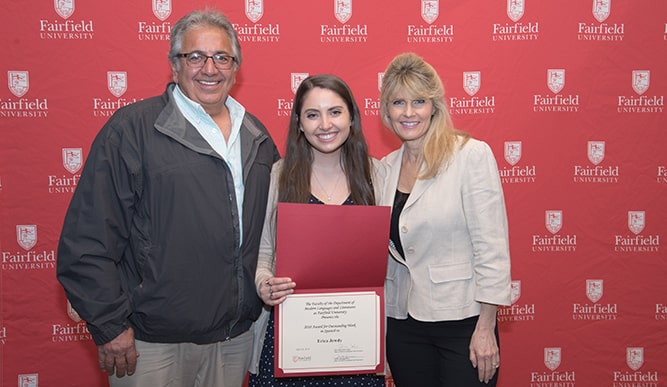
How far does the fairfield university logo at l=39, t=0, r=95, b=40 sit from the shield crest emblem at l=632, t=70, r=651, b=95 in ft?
11.0

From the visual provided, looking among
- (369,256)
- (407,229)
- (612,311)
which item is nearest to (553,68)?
(612,311)

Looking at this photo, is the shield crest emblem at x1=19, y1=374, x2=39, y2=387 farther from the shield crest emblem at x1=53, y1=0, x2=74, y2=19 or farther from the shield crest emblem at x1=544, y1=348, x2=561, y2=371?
the shield crest emblem at x1=544, y1=348, x2=561, y2=371

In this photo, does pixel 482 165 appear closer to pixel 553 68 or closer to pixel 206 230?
pixel 206 230

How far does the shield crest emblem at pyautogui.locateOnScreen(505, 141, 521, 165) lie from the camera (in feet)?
11.0

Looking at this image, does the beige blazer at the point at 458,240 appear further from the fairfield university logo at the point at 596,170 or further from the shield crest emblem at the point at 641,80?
the shield crest emblem at the point at 641,80

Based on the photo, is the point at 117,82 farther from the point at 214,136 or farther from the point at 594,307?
the point at 594,307

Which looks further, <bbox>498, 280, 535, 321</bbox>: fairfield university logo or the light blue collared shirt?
<bbox>498, 280, 535, 321</bbox>: fairfield university logo

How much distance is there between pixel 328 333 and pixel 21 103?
7.70 feet

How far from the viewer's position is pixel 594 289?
11.4ft

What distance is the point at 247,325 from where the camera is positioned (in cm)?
224

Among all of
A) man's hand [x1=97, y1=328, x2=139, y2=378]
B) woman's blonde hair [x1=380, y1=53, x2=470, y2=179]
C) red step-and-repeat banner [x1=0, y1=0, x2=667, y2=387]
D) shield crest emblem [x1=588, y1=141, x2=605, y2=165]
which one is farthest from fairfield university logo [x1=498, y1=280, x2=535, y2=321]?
man's hand [x1=97, y1=328, x2=139, y2=378]

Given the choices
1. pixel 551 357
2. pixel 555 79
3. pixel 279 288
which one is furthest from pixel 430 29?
pixel 551 357

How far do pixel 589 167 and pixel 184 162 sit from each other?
2.62m

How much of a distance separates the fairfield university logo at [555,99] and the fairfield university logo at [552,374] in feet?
5.15
